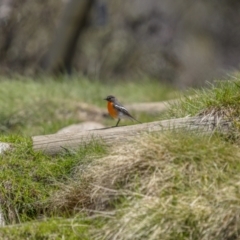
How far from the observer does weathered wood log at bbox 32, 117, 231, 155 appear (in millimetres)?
6270

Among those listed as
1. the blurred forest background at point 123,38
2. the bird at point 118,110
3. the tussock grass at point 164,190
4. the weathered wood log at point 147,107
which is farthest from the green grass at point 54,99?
the tussock grass at point 164,190

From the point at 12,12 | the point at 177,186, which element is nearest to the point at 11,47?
the point at 12,12

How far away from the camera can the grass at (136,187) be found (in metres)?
5.22

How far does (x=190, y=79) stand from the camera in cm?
1557

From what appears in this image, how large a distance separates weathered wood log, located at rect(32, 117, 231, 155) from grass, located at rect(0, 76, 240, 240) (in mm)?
77

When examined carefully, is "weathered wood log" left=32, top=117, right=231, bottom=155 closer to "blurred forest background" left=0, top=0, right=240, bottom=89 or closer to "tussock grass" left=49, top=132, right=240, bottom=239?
"tussock grass" left=49, top=132, right=240, bottom=239

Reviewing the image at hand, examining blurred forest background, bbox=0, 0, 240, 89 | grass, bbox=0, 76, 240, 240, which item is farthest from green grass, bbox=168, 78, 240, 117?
blurred forest background, bbox=0, 0, 240, 89

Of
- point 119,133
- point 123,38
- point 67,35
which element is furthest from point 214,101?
point 67,35

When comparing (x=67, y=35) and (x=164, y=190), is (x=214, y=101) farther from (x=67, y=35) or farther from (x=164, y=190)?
(x=67, y=35)

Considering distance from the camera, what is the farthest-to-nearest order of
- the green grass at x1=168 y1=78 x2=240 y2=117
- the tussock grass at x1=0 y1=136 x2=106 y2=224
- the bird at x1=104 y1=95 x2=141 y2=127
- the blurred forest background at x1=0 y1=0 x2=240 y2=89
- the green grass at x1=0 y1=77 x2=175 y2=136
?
the blurred forest background at x1=0 y1=0 x2=240 y2=89 → the green grass at x1=0 y1=77 x2=175 y2=136 → the bird at x1=104 y1=95 x2=141 y2=127 → the green grass at x1=168 y1=78 x2=240 y2=117 → the tussock grass at x1=0 y1=136 x2=106 y2=224

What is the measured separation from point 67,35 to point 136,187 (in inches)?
493

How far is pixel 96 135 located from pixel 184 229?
5.05 ft

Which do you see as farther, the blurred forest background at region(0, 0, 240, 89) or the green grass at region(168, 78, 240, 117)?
the blurred forest background at region(0, 0, 240, 89)

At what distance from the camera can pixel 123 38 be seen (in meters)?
16.9
